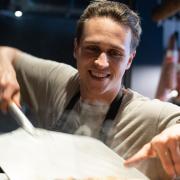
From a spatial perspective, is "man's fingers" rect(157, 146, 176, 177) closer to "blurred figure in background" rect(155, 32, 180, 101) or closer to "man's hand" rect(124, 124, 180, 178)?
"man's hand" rect(124, 124, 180, 178)

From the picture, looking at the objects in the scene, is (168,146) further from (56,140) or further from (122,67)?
→ (122,67)

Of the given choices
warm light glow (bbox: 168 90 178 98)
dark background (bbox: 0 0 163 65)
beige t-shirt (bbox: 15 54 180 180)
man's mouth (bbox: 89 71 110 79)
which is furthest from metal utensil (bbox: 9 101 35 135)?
warm light glow (bbox: 168 90 178 98)

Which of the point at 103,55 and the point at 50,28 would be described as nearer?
the point at 103,55

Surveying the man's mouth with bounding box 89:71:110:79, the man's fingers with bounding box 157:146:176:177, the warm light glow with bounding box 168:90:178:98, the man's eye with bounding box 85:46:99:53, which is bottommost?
the warm light glow with bounding box 168:90:178:98

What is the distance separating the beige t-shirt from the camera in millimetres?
856

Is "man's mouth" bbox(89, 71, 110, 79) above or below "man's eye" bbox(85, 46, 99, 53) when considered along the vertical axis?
below

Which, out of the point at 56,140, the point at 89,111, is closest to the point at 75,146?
the point at 56,140

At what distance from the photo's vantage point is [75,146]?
2.48 ft

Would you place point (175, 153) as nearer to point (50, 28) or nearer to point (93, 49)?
point (93, 49)

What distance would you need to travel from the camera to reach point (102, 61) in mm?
920

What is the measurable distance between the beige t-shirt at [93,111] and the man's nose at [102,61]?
0.10 meters

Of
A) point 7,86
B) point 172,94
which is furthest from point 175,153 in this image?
point 172,94

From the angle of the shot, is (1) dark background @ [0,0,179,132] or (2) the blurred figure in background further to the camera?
(2) the blurred figure in background

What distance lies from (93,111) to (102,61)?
0.12 m
